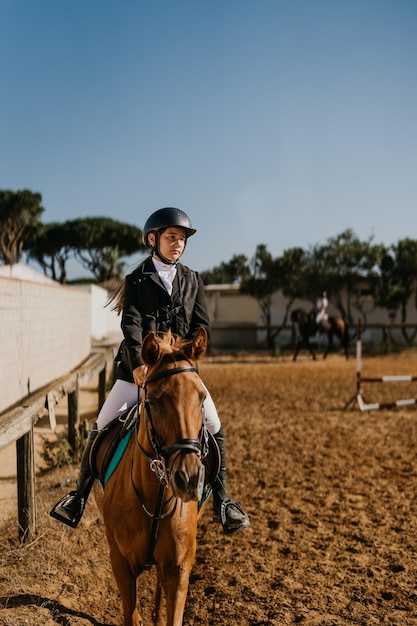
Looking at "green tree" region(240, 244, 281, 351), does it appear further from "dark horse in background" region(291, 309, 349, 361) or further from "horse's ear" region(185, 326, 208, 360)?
"horse's ear" region(185, 326, 208, 360)

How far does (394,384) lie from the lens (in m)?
14.6

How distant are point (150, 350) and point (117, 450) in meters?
1.00

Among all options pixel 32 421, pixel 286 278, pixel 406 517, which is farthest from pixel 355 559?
pixel 286 278

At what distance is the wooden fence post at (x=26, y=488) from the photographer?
13.6ft

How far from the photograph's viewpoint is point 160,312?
3016mm

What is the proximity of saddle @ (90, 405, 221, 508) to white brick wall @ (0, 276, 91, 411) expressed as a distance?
2.76 m

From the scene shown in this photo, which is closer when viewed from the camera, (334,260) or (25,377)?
(25,377)

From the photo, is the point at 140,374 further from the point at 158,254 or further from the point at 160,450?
the point at 158,254

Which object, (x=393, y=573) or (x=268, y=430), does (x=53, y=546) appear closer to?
(x=393, y=573)

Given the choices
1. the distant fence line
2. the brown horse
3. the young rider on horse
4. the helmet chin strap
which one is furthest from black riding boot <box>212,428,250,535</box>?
the distant fence line

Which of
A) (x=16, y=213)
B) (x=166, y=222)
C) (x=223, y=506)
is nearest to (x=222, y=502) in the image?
(x=223, y=506)

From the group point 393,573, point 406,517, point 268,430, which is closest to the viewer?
point 393,573

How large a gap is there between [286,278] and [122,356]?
1060 inches

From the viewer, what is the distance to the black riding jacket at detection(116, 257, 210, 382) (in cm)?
294
